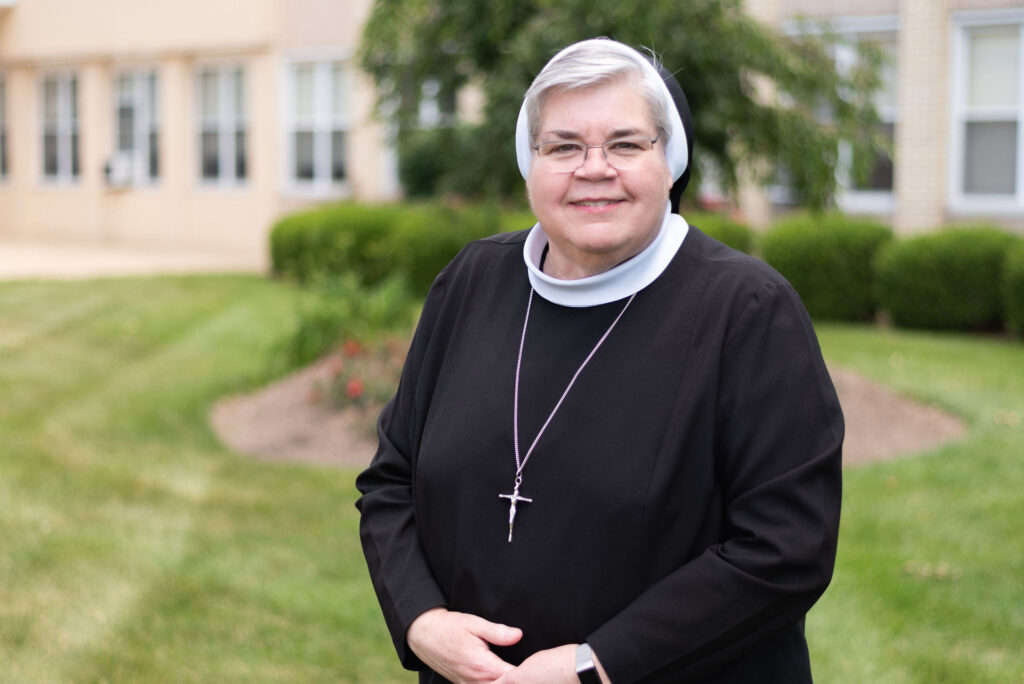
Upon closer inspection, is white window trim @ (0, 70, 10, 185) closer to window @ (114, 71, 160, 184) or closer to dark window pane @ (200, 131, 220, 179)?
window @ (114, 71, 160, 184)

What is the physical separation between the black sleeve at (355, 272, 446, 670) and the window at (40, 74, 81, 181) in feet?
87.5

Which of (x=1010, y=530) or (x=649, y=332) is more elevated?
(x=649, y=332)

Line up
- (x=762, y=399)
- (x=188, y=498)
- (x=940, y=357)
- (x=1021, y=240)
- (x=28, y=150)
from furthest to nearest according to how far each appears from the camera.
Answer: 1. (x=28, y=150)
2. (x=1021, y=240)
3. (x=940, y=357)
4. (x=188, y=498)
5. (x=762, y=399)

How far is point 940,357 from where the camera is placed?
11375mm

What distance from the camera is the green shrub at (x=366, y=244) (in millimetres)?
16031

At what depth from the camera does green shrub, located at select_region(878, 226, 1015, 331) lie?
13078mm

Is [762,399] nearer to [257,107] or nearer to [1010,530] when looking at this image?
[1010,530]

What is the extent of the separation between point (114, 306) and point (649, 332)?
533 inches

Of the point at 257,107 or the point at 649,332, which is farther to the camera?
the point at 257,107

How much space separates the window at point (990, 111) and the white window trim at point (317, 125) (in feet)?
35.5

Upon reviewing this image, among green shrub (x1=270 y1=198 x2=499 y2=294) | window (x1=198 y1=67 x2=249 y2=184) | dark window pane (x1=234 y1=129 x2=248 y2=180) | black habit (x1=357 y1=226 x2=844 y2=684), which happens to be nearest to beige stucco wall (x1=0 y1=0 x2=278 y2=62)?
window (x1=198 y1=67 x2=249 y2=184)

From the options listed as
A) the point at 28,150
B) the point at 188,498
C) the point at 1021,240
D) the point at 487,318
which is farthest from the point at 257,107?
the point at 487,318

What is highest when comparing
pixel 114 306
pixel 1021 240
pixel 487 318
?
pixel 487 318

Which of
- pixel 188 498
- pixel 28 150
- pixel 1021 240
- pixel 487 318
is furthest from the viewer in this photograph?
pixel 28 150
